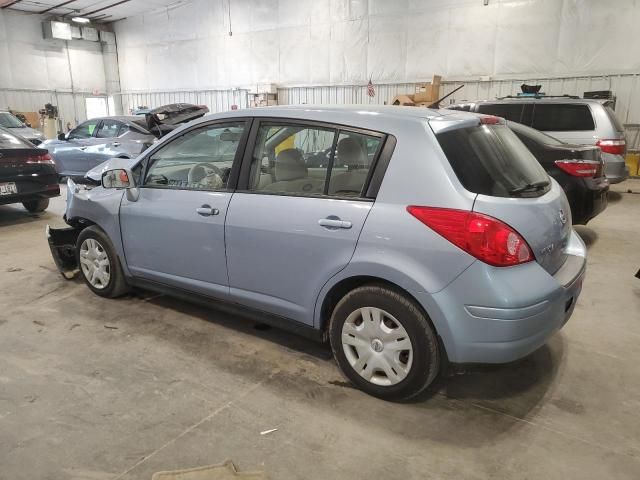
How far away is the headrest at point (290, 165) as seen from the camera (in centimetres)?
286

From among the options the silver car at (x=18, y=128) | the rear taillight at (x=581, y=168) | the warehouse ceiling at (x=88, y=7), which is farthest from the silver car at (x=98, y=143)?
the warehouse ceiling at (x=88, y=7)

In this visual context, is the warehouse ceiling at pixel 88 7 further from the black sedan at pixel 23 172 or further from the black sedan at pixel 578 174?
the black sedan at pixel 578 174

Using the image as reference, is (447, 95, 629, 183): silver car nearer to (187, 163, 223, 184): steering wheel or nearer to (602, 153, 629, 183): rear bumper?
(602, 153, 629, 183): rear bumper

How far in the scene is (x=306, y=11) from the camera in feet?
46.0

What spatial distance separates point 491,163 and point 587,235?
4373 millimetres

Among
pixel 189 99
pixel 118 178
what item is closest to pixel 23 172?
pixel 118 178

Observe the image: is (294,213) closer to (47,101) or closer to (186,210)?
(186,210)

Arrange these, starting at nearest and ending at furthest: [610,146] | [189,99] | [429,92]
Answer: [610,146] < [429,92] < [189,99]

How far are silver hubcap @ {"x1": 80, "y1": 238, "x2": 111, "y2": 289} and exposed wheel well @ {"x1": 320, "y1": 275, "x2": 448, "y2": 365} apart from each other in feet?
6.89

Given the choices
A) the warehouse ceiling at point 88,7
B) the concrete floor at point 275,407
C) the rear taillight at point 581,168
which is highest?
the warehouse ceiling at point 88,7

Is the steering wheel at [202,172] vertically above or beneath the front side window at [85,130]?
beneath

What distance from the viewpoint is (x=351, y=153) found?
2.60 metres

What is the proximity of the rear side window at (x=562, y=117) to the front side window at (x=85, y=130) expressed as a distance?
831 cm

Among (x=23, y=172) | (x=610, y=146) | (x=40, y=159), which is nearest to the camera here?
(x=23, y=172)
